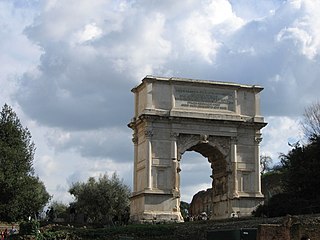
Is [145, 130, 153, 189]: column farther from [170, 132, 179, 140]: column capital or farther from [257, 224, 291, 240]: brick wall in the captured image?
[257, 224, 291, 240]: brick wall

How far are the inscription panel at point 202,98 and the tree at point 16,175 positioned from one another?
1067cm

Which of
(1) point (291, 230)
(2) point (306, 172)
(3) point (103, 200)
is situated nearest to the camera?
(1) point (291, 230)

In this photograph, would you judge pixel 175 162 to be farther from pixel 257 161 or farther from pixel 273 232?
pixel 273 232

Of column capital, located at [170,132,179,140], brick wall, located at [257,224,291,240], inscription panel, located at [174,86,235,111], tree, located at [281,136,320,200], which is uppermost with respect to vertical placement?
inscription panel, located at [174,86,235,111]

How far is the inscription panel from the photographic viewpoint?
4444cm

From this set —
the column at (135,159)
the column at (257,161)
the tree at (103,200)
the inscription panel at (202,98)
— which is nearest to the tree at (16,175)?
the column at (135,159)

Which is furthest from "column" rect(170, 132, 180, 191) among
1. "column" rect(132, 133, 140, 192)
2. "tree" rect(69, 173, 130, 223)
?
"tree" rect(69, 173, 130, 223)

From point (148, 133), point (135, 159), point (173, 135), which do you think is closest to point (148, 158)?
point (148, 133)

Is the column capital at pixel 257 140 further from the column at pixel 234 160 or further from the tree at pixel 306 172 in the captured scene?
the tree at pixel 306 172

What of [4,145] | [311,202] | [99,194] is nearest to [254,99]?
[311,202]

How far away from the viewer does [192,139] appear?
44.3 m

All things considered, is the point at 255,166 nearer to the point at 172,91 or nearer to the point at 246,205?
the point at 246,205

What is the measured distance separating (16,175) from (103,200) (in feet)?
73.5

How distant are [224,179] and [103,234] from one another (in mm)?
15243
